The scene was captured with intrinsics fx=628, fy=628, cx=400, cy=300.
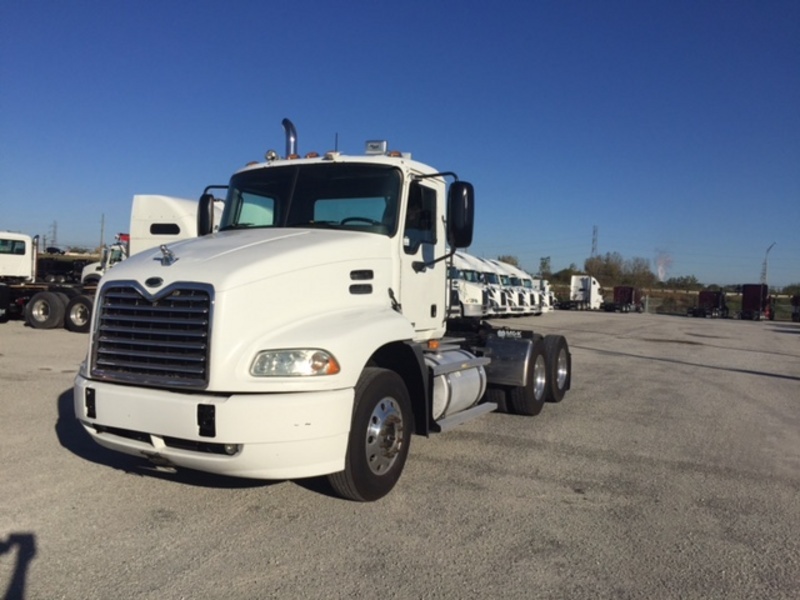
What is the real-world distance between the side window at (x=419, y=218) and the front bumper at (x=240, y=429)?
6.48 feet

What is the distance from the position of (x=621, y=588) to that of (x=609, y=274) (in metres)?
97.5

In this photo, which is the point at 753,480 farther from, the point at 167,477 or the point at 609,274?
the point at 609,274

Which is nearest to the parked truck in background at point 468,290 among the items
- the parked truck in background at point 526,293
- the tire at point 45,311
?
the parked truck in background at point 526,293

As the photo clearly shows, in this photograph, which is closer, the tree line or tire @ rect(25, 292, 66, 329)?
tire @ rect(25, 292, 66, 329)

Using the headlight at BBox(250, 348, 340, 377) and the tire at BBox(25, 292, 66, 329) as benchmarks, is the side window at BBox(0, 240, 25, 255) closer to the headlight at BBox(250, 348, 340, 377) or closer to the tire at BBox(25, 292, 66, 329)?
the tire at BBox(25, 292, 66, 329)

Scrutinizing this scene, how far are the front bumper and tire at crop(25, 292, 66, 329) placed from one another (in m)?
15.6

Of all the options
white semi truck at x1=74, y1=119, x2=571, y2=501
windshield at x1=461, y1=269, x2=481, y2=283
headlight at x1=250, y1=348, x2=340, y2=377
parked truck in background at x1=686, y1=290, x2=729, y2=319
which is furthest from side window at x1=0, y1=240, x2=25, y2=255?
parked truck in background at x1=686, y1=290, x2=729, y2=319

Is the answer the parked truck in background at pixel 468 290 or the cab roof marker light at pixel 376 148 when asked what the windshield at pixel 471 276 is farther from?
the cab roof marker light at pixel 376 148

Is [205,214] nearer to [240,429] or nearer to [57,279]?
[240,429]

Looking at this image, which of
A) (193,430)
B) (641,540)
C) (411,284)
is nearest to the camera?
(193,430)

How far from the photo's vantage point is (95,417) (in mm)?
4254

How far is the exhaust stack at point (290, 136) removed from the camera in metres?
6.81

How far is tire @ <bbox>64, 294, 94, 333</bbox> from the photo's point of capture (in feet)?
57.8

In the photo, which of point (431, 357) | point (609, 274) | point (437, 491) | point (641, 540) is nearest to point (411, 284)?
point (431, 357)
